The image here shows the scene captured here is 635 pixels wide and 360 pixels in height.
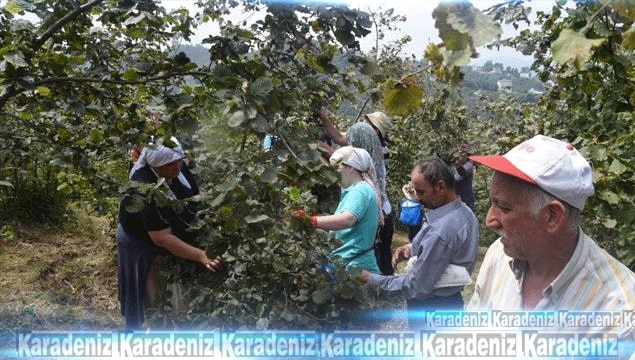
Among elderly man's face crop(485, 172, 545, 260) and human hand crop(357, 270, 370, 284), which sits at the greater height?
elderly man's face crop(485, 172, 545, 260)

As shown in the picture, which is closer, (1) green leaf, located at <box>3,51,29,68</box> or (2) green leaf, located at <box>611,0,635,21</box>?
(2) green leaf, located at <box>611,0,635,21</box>

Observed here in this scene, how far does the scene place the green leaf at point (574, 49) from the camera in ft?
2.80

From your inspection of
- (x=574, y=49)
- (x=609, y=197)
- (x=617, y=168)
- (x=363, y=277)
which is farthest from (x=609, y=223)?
(x=574, y=49)

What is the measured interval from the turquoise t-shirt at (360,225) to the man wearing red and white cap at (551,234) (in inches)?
62.1

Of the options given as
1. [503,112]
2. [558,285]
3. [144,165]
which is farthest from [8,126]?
[503,112]

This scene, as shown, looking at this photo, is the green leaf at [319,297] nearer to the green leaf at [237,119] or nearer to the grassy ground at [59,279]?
the green leaf at [237,119]

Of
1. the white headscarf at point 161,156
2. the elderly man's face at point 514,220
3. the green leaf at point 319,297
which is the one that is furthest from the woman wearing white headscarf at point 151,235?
the elderly man's face at point 514,220

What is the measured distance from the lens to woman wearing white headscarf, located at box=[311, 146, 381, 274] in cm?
317

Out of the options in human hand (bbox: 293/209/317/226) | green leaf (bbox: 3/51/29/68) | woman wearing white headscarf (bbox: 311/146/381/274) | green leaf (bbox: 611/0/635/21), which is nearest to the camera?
green leaf (bbox: 611/0/635/21)

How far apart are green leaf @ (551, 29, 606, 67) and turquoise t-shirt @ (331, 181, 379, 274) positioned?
7.61 feet

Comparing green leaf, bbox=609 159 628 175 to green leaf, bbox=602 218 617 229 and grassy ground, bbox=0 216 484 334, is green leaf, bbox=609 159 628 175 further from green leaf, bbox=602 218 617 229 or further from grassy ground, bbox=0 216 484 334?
grassy ground, bbox=0 216 484 334

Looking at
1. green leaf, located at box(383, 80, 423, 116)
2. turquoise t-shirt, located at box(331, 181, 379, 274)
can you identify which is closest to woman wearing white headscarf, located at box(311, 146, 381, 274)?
turquoise t-shirt, located at box(331, 181, 379, 274)

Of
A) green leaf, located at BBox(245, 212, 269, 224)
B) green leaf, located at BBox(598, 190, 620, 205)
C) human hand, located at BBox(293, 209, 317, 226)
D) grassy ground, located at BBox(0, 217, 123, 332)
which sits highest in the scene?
green leaf, located at BBox(598, 190, 620, 205)

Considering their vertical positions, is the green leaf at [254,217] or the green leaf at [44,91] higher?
the green leaf at [44,91]
